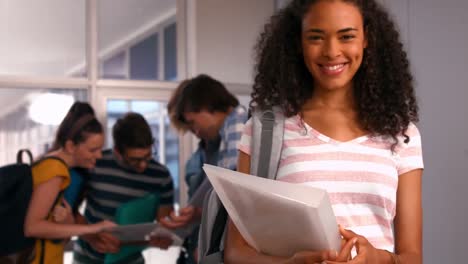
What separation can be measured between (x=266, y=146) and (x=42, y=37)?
356 centimetres

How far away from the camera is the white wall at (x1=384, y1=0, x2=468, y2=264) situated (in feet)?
7.75

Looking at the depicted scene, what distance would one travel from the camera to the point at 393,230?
1119 millimetres

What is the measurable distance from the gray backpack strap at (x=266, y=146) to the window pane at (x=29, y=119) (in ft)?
10.9

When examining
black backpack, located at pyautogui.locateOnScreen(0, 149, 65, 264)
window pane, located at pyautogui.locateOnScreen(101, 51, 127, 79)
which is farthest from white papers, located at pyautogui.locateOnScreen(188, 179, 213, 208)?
window pane, located at pyautogui.locateOnScreen(101, 51, 127, 79)

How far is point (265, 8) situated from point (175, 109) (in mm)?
2453

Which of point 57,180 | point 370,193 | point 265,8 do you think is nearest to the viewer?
point 370,193

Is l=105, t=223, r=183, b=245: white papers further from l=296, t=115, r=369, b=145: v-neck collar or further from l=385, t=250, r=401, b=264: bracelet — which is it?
l=385, t=250, r=401, b=264: bracelet

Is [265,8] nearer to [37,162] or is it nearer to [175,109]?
[175,109]

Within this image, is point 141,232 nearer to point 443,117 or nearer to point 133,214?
point 133,214

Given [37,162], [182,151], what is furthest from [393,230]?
[182,151]

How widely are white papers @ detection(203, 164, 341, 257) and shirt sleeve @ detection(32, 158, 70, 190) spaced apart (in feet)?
5.28

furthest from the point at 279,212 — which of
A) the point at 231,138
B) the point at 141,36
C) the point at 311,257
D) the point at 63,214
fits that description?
the point at 141,36

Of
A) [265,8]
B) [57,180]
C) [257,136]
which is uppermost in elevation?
[265,8]

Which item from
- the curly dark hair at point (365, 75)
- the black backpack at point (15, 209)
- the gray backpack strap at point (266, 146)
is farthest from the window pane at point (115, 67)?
the gray backpack strap at point (266, 146)
